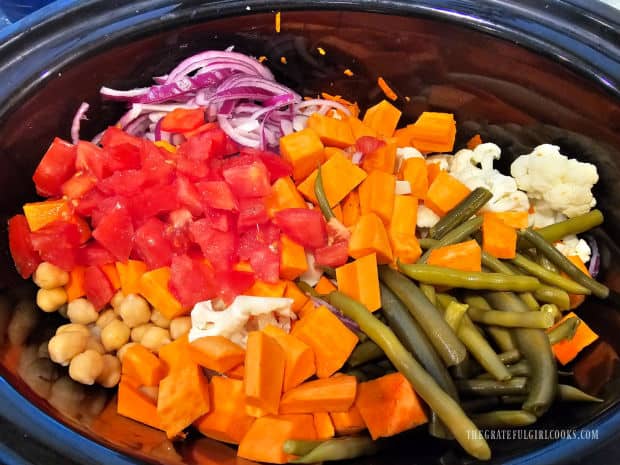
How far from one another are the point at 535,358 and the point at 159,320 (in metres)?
1.29

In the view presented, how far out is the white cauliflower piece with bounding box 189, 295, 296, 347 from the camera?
5.91 ft

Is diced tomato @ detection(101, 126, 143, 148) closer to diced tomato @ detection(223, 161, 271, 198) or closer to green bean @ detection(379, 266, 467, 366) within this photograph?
diced tomato @ detection(223, 161, 271, 198)

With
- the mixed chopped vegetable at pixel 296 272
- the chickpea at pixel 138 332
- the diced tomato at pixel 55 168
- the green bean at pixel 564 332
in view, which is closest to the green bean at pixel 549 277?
the mixed chopped vegetable at pixel 296 272

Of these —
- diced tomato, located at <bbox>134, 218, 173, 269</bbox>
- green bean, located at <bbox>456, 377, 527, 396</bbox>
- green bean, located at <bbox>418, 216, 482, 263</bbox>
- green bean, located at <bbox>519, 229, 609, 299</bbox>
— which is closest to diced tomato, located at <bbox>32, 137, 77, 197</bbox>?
diced tomato, located at <bbox>134, 218, 173, 269</bbox>

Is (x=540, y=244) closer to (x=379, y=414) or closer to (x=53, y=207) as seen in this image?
(x=379, y=414)

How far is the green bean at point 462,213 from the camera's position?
2.06 m

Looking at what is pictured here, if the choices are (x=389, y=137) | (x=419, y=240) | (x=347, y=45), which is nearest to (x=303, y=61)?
(x=347, y=45)

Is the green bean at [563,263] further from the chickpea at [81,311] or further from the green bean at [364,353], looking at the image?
the chickpea at [81,311]

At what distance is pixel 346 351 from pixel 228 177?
73 centimetres

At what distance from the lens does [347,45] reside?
7.77ft

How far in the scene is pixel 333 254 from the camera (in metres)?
1.99

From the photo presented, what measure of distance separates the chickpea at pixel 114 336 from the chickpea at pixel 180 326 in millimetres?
170

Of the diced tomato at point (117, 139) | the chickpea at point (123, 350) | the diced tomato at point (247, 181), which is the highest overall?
the diced tomato at point (117, 139)

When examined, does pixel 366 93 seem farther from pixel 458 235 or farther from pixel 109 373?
pixel 109 373
